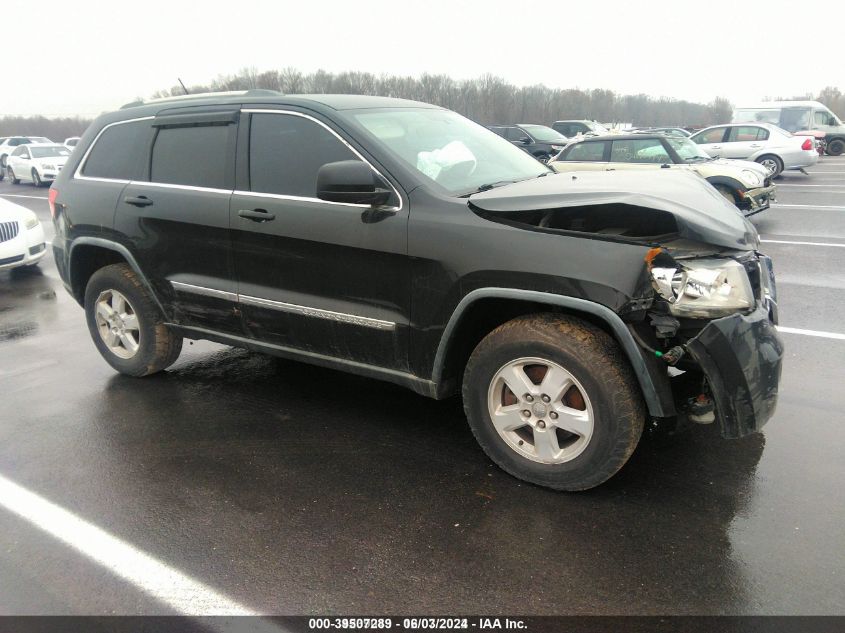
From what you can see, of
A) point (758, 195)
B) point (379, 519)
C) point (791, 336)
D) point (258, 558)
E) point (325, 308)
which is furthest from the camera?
point (758, 195)

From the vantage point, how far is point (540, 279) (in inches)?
117

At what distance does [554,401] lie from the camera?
310 cm

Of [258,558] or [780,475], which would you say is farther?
[780,475]

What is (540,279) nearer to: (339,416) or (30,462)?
(339,416)

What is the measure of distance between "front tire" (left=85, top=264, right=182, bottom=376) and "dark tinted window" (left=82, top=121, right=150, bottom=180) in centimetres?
68

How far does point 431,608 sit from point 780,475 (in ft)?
6.58

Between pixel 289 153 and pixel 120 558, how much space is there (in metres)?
2.31

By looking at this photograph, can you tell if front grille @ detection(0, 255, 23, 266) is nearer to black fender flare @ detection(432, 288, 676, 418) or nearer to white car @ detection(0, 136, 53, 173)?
black fender flare @ detection(432, 288, 676, 418)

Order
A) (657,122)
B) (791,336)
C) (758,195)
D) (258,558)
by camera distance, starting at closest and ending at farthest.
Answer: (258,558)
(791,336)
(758,195)
(657,122)

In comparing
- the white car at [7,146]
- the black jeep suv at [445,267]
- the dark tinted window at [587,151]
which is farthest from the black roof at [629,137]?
the white car at [7,146]

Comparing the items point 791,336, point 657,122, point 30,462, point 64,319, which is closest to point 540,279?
point 30,462

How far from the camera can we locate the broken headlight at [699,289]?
2.77 meters

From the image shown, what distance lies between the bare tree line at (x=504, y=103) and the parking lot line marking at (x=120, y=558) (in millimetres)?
46628

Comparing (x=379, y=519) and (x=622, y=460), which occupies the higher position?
(x=622, y=460)
